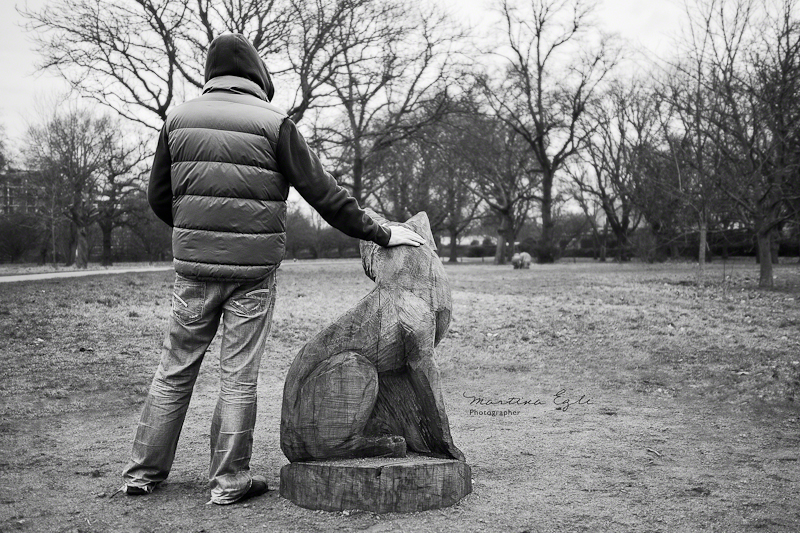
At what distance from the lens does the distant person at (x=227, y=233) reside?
3668 mm

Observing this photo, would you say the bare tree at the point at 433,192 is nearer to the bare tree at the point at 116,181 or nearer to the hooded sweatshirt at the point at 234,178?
the bare tree at the point at 116,181

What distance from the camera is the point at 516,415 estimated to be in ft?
20.9

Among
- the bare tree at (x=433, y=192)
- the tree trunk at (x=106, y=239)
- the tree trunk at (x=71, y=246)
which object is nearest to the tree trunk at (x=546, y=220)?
the bare tree at (x=433, y=192)

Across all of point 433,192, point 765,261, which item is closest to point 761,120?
point 765,261

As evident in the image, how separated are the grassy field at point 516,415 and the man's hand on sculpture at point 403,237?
153cm

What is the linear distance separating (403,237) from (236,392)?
4.35ft

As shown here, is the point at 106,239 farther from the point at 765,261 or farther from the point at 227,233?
the point at 227,233

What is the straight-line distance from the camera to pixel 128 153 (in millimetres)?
34312

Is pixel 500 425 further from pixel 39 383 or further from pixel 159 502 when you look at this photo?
pixel 39 383

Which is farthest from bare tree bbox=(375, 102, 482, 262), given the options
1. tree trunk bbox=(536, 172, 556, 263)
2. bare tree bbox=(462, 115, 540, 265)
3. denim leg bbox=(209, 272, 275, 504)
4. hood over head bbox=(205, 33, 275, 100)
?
denim leg bbox=(209, 272, 275, 504)

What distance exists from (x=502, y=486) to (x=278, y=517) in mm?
1399

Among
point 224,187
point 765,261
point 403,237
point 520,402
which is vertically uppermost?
point 224,187

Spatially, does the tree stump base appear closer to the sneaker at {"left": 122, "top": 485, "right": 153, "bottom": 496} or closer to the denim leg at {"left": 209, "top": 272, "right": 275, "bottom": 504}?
the denim leg at {"left": 209, "top": 272, "right": 275, "bottom": 504}

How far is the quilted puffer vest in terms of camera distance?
144 inches
